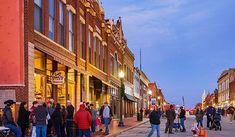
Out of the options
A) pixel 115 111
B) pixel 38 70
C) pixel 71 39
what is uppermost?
pixel 71 39

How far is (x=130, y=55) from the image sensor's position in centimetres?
7181

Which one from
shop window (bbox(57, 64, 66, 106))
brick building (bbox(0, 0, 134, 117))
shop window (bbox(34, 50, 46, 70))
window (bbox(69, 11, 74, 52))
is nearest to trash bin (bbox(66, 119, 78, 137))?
brick building (bbox(0, 0, 134, 117))

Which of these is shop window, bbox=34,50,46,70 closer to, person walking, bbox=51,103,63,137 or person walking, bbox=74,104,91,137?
person walking, bbox=51,103,63,137

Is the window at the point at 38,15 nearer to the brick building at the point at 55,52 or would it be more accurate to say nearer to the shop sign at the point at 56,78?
the brick building at the point at 55,52

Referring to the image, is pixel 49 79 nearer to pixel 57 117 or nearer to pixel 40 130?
pixel 57 117

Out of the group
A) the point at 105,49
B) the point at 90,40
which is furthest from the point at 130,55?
the point at 90,40

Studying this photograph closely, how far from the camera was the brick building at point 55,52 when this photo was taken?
64.1 feet

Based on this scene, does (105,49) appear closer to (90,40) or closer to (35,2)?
(90,40)

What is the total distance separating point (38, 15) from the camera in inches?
909

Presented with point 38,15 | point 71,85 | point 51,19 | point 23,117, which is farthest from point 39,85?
point 71,85

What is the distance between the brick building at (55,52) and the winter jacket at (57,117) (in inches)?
54.3

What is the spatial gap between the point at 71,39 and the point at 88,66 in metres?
4.81

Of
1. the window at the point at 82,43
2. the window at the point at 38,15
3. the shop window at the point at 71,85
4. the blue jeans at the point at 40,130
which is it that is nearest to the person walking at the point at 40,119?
the blue jeans at the point at 40,130

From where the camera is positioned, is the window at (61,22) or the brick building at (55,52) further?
the window at (61,22)
